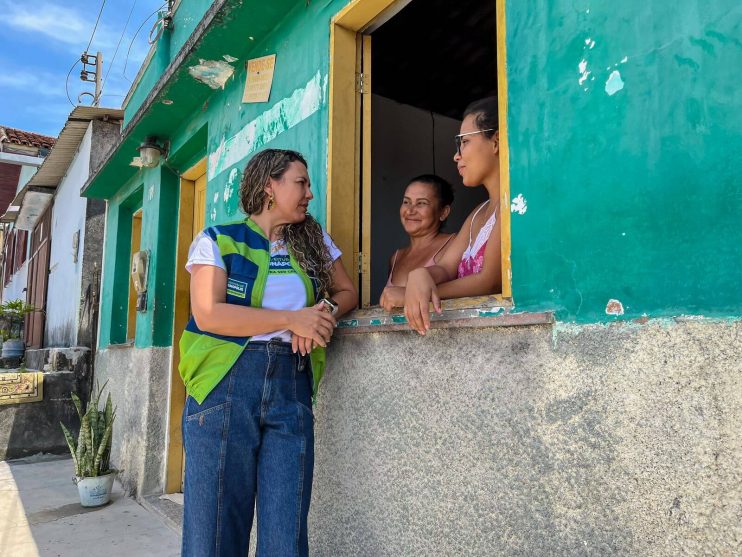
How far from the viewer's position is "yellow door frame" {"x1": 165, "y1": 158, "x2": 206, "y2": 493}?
5.11 meters

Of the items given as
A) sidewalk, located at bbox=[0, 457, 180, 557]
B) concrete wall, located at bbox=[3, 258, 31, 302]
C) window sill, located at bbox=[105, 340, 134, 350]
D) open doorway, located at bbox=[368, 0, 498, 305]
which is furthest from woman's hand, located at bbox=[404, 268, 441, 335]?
concrete wall, located at bbox=[3, 258, 31, 302]

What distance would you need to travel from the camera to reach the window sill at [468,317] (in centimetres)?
172

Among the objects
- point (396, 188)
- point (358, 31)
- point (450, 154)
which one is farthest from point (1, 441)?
point (358, 31)

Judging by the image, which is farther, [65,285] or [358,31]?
[65,285]

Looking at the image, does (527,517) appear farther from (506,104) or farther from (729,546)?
(506,104)

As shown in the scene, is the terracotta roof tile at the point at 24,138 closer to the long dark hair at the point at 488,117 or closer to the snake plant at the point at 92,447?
the snake plant at the point at 92,447

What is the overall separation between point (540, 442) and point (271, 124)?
2514 mm

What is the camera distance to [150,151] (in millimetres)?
5391

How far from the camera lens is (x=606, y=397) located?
148cm

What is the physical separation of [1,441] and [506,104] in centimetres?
758

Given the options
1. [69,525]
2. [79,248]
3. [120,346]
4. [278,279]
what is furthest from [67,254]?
[278,279]

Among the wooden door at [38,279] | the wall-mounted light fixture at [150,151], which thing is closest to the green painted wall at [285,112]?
the wall-mounted light fixture at [150,151]

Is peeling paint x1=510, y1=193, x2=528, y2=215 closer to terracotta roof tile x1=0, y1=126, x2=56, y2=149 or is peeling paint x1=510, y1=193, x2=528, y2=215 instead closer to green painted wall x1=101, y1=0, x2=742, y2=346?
green painted wall x1=101, y1=0, x2=742, y2=346

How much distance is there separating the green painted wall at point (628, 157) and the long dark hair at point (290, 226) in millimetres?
836
